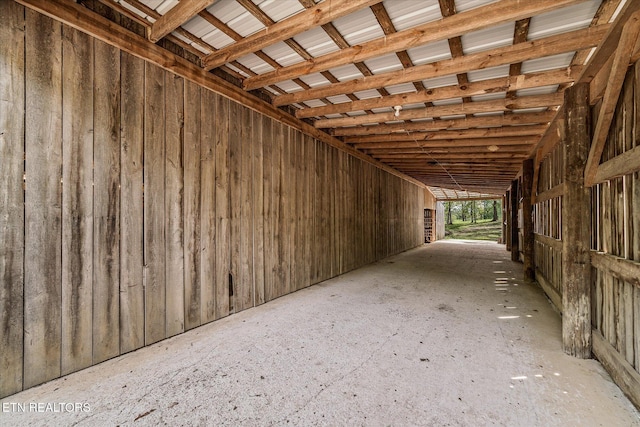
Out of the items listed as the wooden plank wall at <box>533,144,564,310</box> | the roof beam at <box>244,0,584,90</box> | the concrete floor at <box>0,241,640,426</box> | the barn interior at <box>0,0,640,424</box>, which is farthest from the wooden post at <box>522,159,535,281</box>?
the roof beam at <box>244,0,584,90</box>

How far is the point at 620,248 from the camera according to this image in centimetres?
196

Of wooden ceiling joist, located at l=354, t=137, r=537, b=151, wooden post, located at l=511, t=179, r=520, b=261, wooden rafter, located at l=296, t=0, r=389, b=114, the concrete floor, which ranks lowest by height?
the concrete floor

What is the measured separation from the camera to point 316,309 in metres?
3.52

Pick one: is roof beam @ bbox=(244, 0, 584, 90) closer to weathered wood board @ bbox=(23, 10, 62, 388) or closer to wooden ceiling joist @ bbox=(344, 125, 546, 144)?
weathered wood board @ bbox=(23, 10, 62, 388)

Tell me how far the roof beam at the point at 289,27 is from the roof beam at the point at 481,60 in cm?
115

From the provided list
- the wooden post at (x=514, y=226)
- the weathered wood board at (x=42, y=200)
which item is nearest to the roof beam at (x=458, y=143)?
the wooden post at (x=514, y=226)

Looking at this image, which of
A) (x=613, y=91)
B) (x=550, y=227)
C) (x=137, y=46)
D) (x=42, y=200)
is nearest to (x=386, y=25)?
(x=613, y=91)

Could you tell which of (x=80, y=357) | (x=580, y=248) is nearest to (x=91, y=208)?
(x=80, y=357)

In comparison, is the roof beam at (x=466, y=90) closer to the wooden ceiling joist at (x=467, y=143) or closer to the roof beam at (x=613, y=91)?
the roof beam at (x=613, y=91)

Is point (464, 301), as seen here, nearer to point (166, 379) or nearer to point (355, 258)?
point (355, 258)

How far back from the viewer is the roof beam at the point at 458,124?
12.7ft

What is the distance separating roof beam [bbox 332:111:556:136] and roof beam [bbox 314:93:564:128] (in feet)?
1.34

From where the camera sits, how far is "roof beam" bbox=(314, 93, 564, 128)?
10.9ft

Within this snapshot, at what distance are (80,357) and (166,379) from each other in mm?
774
